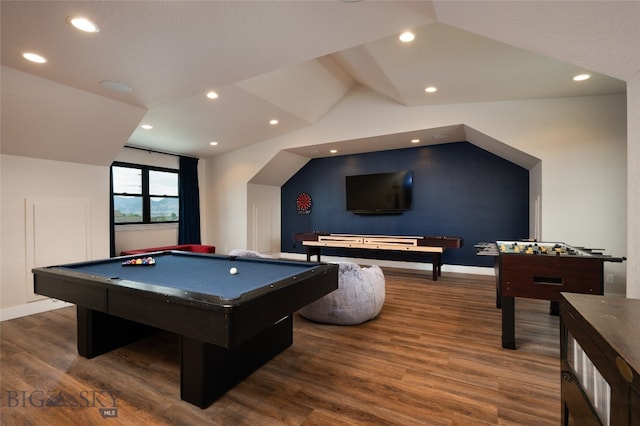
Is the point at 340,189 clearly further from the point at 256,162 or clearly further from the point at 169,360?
the point at 169,360

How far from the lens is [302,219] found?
25.1ft

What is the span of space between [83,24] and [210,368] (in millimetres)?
2494

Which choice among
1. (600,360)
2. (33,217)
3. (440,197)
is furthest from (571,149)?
(33,217)

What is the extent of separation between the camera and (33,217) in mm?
3650

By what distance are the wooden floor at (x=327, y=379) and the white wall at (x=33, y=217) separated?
57 cm

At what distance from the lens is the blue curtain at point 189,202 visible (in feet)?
22.6

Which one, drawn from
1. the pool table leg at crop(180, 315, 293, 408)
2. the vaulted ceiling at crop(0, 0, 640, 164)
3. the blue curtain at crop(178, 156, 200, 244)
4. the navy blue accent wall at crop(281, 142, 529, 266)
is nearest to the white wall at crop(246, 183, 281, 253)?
the navy blue accent wall at crop(281, 142, 529, 266)

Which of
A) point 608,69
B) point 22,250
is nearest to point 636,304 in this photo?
point 608,69

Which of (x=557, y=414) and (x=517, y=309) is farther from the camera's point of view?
(x=517, y=309)

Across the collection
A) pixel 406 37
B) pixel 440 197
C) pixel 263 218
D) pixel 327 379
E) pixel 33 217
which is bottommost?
pixel 327 379

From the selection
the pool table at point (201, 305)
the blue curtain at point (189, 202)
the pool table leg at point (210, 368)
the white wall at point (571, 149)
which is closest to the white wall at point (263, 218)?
the blue curtain at point (189, 202)

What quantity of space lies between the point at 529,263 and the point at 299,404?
7.05ft

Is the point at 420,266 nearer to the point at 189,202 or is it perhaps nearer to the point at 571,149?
the point at 571,149

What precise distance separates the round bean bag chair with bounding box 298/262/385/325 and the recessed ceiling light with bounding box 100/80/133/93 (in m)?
2.91
